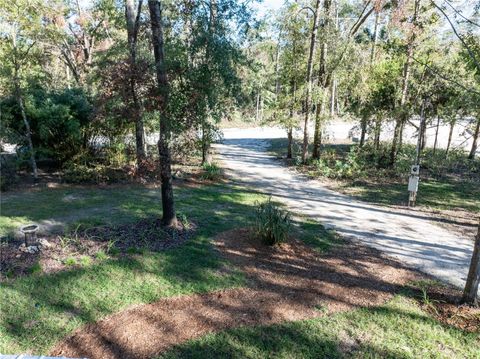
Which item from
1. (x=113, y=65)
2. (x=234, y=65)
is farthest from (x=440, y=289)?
(x=113, y=65)

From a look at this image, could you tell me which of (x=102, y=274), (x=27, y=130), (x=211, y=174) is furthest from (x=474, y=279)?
(x=27, y=130)

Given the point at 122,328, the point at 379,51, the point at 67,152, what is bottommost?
the point at 122,328

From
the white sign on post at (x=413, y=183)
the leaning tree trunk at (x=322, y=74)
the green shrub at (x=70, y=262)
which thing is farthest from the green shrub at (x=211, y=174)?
the green shrub at (x=70, y=262)

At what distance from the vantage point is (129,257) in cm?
490

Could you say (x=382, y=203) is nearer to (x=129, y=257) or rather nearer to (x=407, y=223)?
(x=407, y=223)

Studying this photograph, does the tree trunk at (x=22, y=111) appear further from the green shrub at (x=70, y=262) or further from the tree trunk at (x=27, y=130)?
the green shrub at (x=70, y=262)

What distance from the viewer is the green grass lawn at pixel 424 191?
858 centimetres

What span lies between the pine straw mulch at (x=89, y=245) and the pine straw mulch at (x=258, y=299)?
918 mm

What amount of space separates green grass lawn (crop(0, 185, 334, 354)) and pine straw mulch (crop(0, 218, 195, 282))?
19cm

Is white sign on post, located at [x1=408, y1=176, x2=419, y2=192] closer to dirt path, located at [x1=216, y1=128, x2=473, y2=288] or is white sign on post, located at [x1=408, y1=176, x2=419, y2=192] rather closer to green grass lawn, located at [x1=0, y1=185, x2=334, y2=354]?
dirt path, located at [x1=216, y1=128, x2=473, y2=288]

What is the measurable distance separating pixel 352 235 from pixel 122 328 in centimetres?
449

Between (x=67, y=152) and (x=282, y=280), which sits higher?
(x=67, y=152)

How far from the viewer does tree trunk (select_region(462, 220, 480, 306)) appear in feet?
12.5

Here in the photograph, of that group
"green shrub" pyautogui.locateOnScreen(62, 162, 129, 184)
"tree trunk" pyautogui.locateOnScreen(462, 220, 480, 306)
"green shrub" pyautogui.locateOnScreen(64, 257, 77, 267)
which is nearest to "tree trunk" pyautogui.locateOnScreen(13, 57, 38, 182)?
"green shrub" pyautogui.locateOnScreen(62, 162, 129, 184)
